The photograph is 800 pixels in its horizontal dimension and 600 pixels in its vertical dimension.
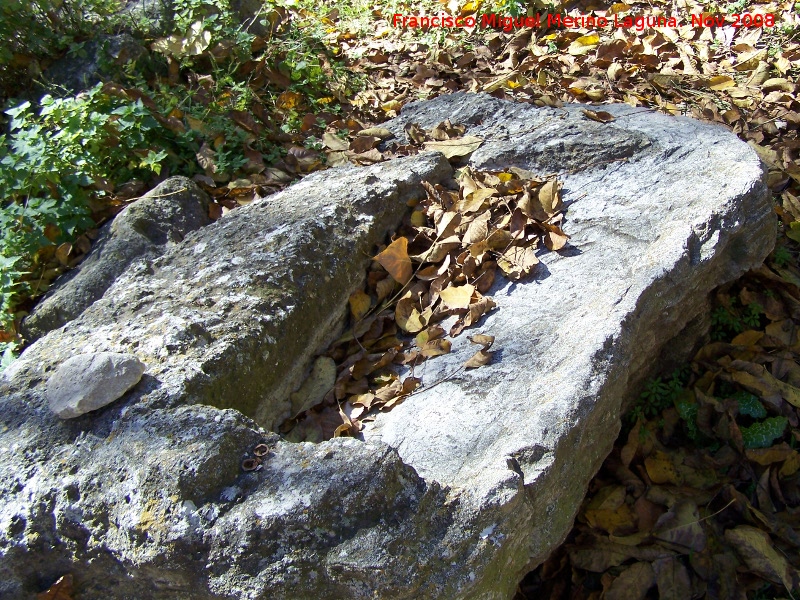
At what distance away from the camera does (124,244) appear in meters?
2.75

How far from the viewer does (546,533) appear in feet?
6.02

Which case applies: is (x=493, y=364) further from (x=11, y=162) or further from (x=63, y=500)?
(x=11, y=162)

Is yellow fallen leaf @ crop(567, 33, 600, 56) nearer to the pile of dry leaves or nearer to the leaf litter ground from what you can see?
the leaf litter ground

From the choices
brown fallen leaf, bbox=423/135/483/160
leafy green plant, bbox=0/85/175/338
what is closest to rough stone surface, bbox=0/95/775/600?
brown fallen leaf, bbox=423/135/483/160

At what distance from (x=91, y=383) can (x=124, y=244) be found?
99 cm

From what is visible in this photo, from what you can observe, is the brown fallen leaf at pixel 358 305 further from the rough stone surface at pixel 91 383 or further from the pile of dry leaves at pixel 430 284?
the rough stone surface at pixel 91 383

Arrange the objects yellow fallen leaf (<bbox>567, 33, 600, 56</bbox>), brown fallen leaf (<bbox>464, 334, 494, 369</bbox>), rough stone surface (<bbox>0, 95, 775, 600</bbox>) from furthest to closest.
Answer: yellow fallen leaf (<bbox>567, 33, 600, 56</bbox>) → brown fallen leaf (<bbox>464, 334, 494, 369</bbox>) → rough stone surface (<bbox>0, 95, 775, 600</bbox>)

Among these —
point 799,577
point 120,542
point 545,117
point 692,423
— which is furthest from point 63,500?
point 545,117

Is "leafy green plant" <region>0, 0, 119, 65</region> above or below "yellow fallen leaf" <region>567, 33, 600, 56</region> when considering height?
above

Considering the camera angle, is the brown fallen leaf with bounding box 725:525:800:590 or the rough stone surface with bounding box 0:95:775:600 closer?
the rough stone surface with bounding box 0:95:775:600

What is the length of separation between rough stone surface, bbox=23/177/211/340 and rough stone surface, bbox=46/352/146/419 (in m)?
0.74

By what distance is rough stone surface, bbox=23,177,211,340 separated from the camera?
2.65 m

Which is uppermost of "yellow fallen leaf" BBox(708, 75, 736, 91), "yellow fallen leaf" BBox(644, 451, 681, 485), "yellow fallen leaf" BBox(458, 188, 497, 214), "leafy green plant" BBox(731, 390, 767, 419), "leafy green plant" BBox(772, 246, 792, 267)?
"yellow fallen leaf" BBox(458, 188, 497, 214)

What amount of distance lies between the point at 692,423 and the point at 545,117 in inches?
58.7
